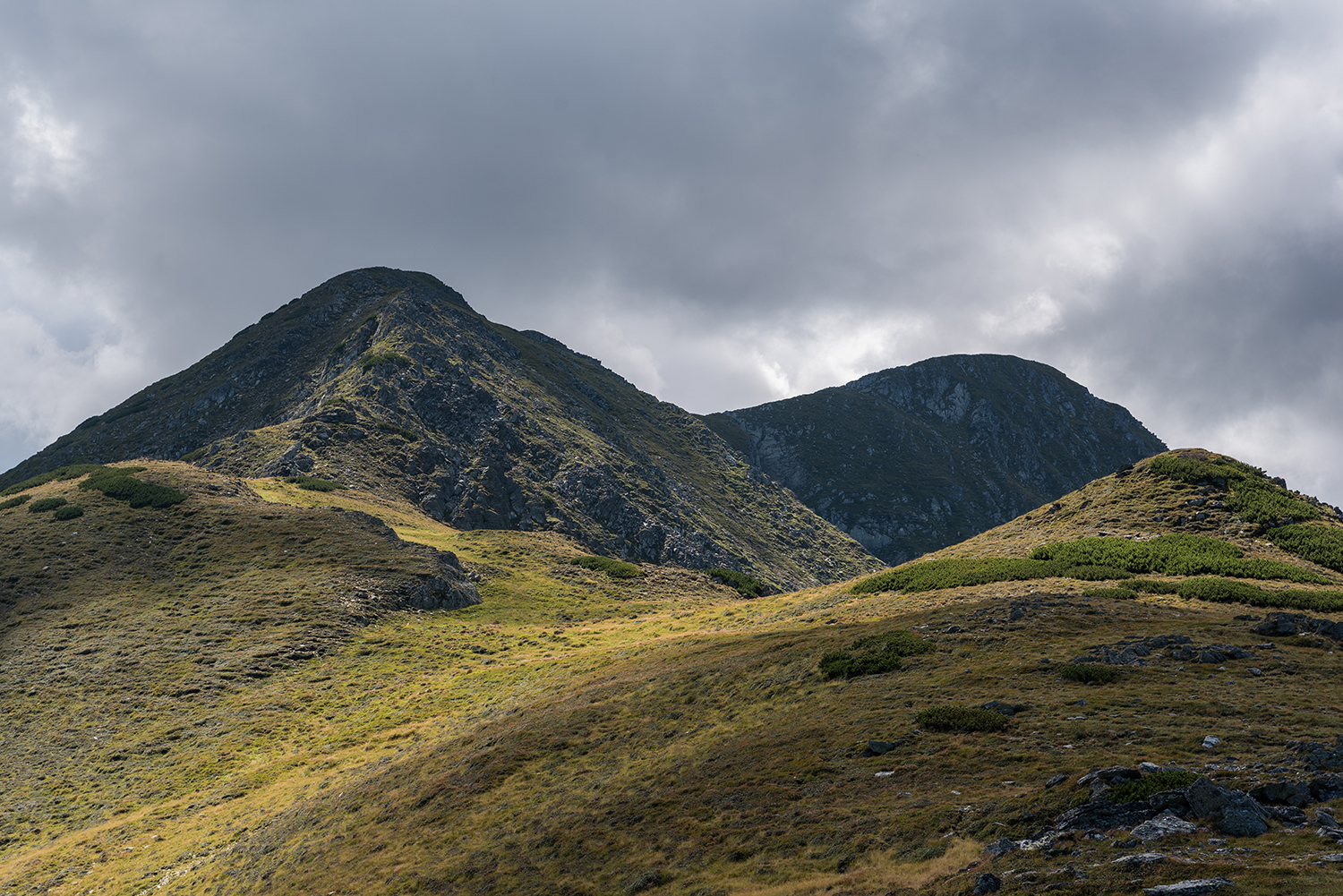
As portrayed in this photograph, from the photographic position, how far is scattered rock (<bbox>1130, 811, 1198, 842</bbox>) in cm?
1255

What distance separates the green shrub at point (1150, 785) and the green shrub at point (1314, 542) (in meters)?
42.7

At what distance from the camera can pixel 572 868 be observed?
1989 centimetres

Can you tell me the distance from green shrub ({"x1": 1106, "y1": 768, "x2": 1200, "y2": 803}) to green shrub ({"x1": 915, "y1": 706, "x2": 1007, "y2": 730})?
21.2 feet

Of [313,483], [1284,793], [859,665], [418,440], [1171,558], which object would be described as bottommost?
[859,665]

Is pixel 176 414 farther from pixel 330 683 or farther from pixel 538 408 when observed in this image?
pixel 330 683

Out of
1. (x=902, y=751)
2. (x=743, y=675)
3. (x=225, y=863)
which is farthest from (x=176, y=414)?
(x=902, y=751)

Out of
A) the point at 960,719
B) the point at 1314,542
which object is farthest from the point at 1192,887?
the point at 1314,542

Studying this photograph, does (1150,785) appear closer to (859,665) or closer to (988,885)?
(988,885)

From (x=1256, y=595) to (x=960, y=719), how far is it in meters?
25.5

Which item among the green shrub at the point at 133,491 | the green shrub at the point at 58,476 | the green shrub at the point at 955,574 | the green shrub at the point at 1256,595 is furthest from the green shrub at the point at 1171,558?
the green shrub at the point at 58,476

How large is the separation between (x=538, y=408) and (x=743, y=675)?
16238cm

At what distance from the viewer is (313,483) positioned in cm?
11419

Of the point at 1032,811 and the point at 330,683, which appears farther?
the point at 330,683

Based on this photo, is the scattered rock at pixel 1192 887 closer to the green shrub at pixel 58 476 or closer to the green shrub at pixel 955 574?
the green shrub at pixel 955 574
